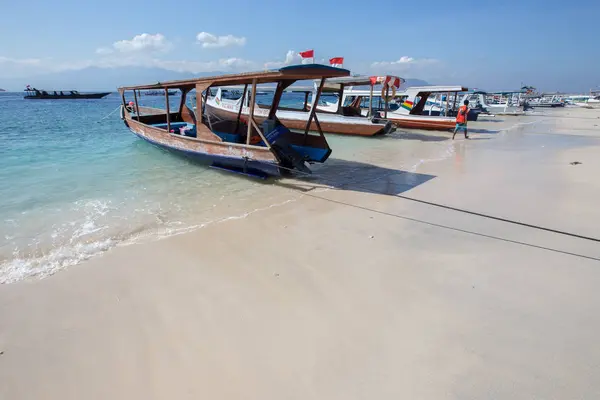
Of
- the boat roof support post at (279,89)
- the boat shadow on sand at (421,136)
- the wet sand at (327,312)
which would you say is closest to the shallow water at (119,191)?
the wet sand at (327,312)

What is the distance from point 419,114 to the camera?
19969 mm

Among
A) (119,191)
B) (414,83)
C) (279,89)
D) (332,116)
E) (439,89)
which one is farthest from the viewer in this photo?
→ (414,83)

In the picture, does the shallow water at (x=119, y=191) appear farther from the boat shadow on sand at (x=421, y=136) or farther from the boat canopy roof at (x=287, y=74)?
the boat canopy roof at (x=287, y=74)

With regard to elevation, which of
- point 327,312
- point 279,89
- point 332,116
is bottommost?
point 327,312

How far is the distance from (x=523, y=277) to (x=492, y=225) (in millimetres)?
1684

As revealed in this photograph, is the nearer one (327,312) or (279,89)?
(327,312)

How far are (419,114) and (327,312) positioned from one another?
1891cm

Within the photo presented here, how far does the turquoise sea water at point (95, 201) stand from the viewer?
5.11 m

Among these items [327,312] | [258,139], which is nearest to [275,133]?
[258,139]

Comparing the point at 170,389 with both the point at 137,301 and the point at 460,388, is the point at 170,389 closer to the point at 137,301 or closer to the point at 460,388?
the point at 137,301

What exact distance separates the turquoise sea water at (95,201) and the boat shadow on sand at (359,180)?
1.01 metres

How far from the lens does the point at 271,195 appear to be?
24.5 ft

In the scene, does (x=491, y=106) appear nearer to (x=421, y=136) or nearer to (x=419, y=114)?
(x=419, y=114)

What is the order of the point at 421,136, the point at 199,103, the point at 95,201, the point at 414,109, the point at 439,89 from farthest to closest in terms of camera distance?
the point at 414,109 → the point at 439,89 → the point at 421,136 → the point at 199,103 → the point at 95,201
